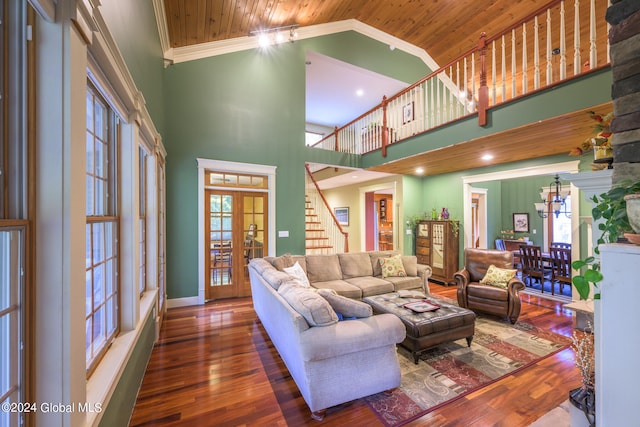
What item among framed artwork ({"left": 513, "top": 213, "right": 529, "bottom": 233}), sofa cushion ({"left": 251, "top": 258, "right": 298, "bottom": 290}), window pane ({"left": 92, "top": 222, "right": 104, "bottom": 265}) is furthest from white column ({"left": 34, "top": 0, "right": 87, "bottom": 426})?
framed artwork ({"left": 513, "top": 213, "right": 529, "bottom": 233})

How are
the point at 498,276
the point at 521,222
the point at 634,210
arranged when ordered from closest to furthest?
the point at 634,210 → the point at 498,276 → the point at 521,222

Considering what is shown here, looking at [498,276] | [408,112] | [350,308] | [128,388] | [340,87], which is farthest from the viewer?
[340,87]

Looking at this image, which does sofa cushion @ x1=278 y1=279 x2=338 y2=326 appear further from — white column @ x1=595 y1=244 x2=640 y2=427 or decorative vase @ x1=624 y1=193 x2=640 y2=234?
decorative vase @ x1=624 y1=193 x2=640 y2=234

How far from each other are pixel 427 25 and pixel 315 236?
512cm

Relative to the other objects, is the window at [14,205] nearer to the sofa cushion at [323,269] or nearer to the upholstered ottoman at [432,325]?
the upholstered ottoman at [432,325]

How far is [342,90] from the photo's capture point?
700 centimetres

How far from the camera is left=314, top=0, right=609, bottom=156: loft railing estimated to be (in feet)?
11.0

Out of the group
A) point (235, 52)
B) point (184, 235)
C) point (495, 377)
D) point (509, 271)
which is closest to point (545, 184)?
point (509, 271)

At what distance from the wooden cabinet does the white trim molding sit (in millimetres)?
3579

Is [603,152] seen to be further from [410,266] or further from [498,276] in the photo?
[410,266]

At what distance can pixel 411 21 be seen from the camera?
551cm

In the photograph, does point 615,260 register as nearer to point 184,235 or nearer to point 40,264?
point 40,264

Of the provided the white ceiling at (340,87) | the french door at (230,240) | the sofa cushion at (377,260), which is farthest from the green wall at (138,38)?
the sofa cushion at (377,260)

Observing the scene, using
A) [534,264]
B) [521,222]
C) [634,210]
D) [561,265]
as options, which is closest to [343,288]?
[634,210]
